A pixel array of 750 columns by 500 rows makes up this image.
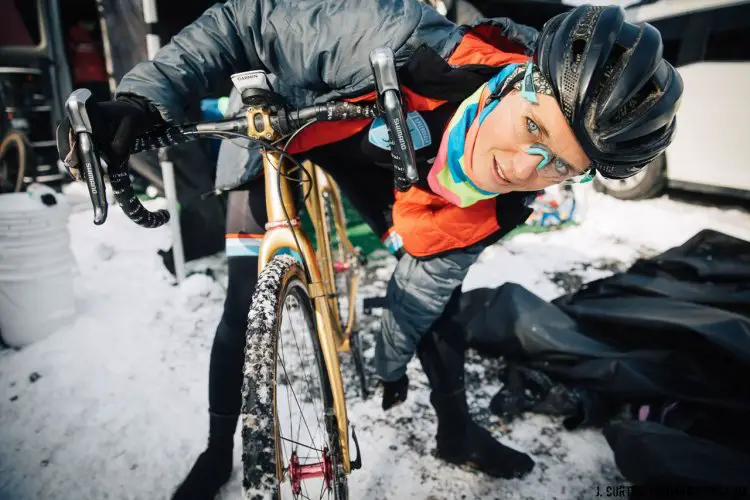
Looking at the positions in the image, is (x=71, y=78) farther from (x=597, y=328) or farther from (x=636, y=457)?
(x=636, y=457)

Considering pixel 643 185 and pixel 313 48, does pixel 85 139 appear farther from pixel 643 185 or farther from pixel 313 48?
pixel 643 185

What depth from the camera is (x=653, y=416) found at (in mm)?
2125

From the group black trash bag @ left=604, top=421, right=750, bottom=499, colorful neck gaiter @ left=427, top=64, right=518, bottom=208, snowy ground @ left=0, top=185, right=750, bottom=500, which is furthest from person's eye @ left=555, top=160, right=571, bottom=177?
snowy ground @ left=0, top=185, right=750, bottom=500

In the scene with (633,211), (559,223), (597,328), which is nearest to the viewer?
(597,328)

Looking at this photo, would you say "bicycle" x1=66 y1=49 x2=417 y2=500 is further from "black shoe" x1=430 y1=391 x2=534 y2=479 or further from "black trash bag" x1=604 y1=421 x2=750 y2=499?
"black trash bag" x1=604 y1=421 x2=750 y2=499

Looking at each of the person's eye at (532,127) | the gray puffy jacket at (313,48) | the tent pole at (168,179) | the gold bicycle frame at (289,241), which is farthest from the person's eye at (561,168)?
the tent pole at (168,179)

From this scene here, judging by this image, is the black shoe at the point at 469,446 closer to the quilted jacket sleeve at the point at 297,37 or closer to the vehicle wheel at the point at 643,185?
the quilted jacket sleeve at the point at 297,37

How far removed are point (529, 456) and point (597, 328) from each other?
89cm

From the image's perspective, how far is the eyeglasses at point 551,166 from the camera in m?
1.15

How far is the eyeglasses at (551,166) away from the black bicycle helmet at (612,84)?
71mm

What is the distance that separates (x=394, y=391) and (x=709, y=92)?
219 inches

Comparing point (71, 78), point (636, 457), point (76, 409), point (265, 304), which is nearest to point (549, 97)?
point (265, 304)

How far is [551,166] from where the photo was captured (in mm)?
1181

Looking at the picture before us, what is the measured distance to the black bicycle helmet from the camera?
3.50ft
